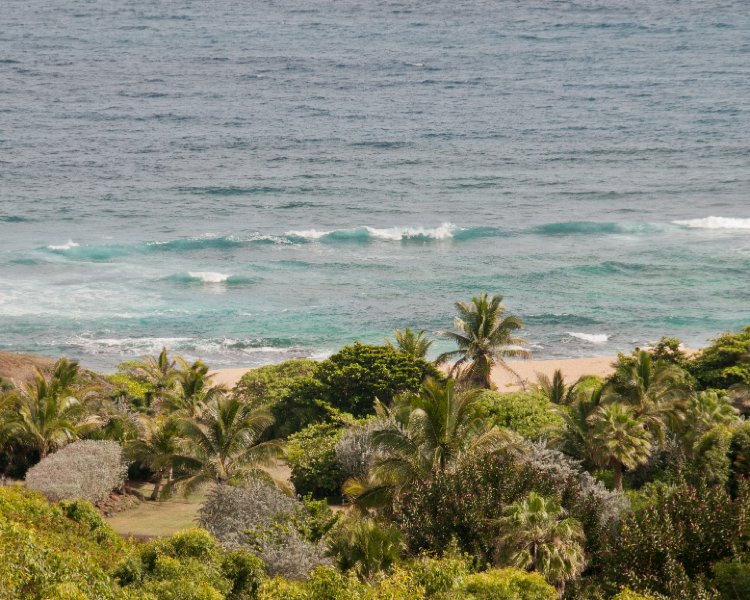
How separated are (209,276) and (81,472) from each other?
41.0 meters

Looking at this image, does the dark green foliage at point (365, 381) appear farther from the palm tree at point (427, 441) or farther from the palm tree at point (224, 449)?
the palm tree at point (427, 441)

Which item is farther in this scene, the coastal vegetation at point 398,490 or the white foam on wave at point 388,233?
the white foam on wave at point 388,233

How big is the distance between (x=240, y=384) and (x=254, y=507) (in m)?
19.1

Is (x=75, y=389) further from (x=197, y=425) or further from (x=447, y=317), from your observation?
(x=447, y=317)

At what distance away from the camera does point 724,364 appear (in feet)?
151

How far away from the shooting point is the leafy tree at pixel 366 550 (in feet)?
87.7

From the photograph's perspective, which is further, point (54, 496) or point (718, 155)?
point (718, 155)

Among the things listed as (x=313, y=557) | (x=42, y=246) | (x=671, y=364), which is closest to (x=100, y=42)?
Answer: (x=42, y=246)

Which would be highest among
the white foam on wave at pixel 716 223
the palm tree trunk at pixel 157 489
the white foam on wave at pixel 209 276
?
the white foam on wave at pixel 716 223

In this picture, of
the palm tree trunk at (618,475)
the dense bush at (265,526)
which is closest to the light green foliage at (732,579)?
the palm tree trunk at (618,475)

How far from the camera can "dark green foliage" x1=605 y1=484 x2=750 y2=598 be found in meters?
26.2

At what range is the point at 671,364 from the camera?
1811 inches

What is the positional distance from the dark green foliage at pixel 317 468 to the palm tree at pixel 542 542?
12.7m

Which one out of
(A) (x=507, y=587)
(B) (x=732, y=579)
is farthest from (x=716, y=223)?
(A) (x=507, y=587)
